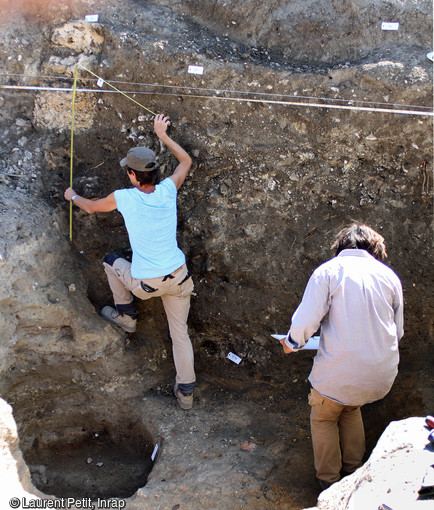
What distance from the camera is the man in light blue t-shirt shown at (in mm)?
3703

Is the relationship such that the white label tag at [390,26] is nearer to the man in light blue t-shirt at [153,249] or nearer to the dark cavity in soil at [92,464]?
the man in light blue t-shirt at [153,249]

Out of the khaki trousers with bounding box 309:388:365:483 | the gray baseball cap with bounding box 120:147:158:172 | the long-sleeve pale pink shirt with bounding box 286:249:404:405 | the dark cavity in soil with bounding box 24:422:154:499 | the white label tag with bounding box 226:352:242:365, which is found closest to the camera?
the long-sleeve pale pink shirt with bounding box 286:249:404:405

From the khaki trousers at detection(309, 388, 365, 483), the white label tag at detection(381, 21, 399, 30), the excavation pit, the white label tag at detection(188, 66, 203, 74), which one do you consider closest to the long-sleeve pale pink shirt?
the khaki trousers at detection(309, 388, 365, 483)

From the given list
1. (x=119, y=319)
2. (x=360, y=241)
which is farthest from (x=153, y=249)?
(x=360, y=241)

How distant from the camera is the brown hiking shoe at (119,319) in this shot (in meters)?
4.38

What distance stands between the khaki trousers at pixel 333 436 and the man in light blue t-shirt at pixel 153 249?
1190 millimetres

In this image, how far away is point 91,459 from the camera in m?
4.37

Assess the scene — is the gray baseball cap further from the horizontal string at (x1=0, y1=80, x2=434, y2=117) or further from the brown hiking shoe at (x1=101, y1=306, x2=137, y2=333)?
the brown hiking shoe at (x1=101, y1=306, x2=137, y2=333)

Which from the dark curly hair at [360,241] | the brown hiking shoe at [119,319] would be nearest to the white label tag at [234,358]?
the brown hiking shoe at [119,319]

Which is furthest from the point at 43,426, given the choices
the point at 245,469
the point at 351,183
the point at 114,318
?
the point at 351,183

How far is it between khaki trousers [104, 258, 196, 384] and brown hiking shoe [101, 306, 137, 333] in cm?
14

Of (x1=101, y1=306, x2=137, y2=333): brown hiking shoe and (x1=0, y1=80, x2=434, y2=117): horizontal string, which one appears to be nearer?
(x1=0, y1=80, x2=434, y2=117): horizontal string

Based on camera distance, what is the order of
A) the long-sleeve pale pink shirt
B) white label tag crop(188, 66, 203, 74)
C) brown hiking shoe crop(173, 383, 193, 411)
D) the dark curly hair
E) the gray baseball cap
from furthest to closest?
1. white label tag crop(188, 66, 203, 74)
2. brown hiking shoe crop(173, 383, 193, 411)
3. the gray baseball cap
4. the dark curly hair
5. the long-sleeve pale pink shirt

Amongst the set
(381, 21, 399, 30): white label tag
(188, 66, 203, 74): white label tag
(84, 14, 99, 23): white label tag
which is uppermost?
(381, 21, 399, 30): white label tag
